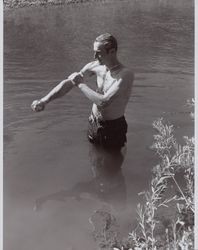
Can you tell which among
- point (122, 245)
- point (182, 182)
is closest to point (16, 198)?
point (122, 245)

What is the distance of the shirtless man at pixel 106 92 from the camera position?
7.79 feet

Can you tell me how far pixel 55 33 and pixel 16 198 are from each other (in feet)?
8.74

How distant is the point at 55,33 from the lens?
15.2 feet

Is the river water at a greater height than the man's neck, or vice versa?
the man's neck

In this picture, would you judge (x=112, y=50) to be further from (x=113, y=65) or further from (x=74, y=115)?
(x=74, y=115)

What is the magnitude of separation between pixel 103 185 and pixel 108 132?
12.1 inches

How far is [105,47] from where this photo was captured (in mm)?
2365

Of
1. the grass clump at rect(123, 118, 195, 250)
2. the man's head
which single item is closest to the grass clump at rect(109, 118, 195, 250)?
the grass clump at rect(123, 118, 195, 250)

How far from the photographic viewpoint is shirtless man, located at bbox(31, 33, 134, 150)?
2.38 m

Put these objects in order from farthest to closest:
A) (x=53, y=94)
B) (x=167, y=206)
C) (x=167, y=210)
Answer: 1. (x=53, y=94)
2. (x=167, y=210)
3. (x=167, y=206)

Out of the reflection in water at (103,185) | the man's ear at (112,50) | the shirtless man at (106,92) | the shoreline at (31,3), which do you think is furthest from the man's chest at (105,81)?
the shoreline at (31,3)

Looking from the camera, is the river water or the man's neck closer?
the river water

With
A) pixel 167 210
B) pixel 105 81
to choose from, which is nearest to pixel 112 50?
pixel 105 81

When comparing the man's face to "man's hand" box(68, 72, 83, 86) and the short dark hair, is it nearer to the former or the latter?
the short dark hair
